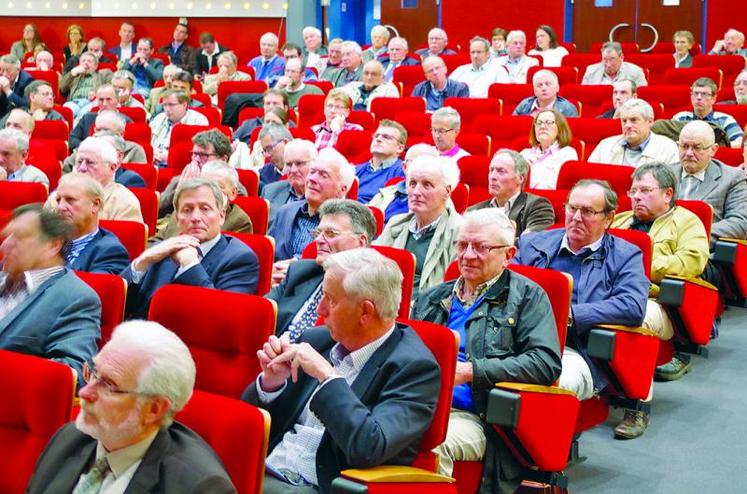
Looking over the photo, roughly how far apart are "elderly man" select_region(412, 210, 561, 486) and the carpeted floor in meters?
0.60

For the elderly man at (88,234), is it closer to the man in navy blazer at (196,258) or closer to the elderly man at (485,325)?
the man in navy blazer at (196,258)

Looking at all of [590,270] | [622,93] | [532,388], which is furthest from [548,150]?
[532,388]

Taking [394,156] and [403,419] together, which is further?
[394,156]

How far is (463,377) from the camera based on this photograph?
291cm

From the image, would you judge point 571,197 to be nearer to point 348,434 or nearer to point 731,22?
point 348,434

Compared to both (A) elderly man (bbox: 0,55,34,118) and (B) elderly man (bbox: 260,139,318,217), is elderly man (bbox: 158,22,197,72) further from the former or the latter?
(B) elderly man (bbox: 260,139,318,217)

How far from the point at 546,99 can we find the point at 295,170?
253 cm

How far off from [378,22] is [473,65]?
14.0 feet

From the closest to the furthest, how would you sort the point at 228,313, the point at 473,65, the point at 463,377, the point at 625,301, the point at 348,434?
the point at 348,434
the point at 228,313
the point at 463,377
the point at 625,301
the point at 473,65

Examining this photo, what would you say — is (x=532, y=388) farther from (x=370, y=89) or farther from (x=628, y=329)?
(x=370, y=89)

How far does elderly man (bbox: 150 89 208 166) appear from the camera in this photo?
7.12 meters

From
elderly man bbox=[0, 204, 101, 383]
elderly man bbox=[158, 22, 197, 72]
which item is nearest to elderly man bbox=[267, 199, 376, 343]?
elderly man bbox=[0, 204, 101, 383]

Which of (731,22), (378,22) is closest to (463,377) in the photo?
(731,22)

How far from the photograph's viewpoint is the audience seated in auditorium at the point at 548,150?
552 centimetres
